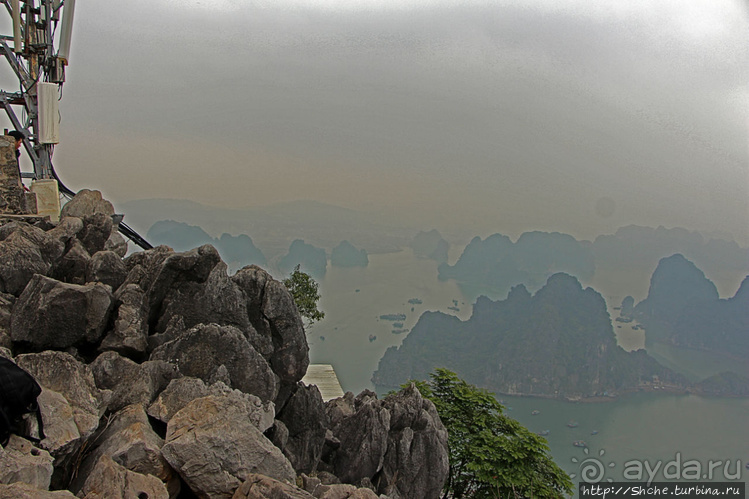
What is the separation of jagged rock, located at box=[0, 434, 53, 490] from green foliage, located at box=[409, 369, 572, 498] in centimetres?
1158

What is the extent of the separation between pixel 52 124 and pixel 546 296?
107227mm

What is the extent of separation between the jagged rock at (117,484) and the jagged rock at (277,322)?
533cm

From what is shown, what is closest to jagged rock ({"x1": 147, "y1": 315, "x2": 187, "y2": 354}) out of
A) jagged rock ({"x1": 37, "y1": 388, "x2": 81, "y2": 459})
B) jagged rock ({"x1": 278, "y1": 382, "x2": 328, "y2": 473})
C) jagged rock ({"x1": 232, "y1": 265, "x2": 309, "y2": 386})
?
jagged rock ({"x1": 232, "y1": 265, "x2": 309, "y2": 386})

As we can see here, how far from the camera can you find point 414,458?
13445 mm

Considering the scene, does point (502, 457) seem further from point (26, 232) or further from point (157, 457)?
point (26, 232)

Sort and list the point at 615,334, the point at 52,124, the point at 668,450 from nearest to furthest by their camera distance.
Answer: the point at 52,124 → the point at 668,450 → the point at 615,334

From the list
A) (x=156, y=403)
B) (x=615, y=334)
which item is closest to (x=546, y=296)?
(x=615, y=334)

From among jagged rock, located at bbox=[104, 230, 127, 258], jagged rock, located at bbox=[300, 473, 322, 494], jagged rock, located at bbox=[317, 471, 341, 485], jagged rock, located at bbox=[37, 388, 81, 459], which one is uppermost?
jagged rock, located at bbox=[104, 230, 127, 258]

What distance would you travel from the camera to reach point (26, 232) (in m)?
Result: 14.6

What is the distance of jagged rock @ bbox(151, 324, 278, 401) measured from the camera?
11461 millimetres

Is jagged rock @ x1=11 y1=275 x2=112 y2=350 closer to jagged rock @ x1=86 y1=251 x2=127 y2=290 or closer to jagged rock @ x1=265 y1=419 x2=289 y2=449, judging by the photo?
jagged rock @ x1=86 y1=251 x2=127 y2=290

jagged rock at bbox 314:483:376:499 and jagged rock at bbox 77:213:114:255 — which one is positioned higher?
jagged rock at bbox 77:213:114:255

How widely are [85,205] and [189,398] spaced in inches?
552

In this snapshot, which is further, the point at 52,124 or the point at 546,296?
the point at 546,296
